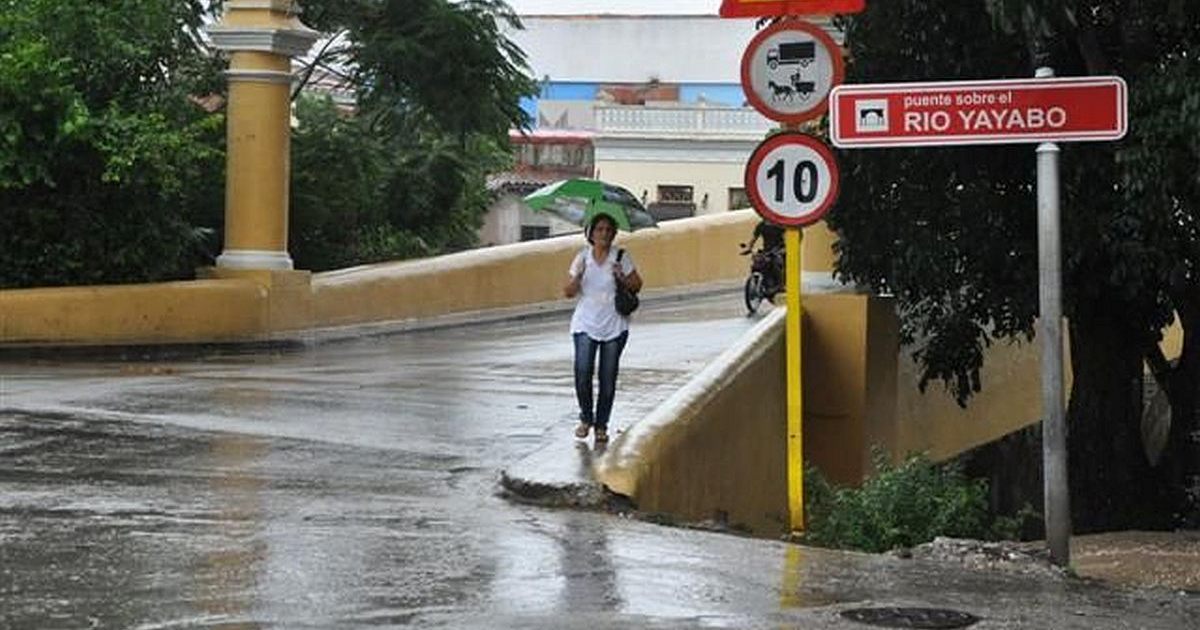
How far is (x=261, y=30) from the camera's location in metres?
18.9

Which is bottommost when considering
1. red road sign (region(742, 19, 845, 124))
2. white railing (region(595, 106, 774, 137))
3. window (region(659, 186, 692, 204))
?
red road sign (region(742, 19, 845, 124))

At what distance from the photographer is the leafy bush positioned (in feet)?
34.1

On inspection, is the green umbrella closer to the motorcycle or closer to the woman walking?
the woman walking

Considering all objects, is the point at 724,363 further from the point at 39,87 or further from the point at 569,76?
the point at 569,76

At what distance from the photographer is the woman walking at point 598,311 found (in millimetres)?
11375

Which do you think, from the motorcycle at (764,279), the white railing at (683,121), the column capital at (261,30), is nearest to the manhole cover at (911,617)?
the column capital at (261,30)

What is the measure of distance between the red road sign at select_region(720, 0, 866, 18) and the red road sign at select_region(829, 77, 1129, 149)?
0.71m

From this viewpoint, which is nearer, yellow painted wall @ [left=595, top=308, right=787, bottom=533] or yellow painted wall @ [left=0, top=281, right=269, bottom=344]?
yellow painted wall @ [left=595, top=308, right=787, bottom=533]

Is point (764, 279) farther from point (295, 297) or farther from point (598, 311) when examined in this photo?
point (598, 311)

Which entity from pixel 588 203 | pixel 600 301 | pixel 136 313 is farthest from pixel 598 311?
pixel 136 313

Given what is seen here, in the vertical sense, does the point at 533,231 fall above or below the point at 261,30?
below

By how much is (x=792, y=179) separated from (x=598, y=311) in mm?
2240

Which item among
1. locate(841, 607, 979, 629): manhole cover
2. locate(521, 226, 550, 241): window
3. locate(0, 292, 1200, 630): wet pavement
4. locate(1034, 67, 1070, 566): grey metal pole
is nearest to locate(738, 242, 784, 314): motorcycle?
locate(0, 292, 1200, 630): wet pavement

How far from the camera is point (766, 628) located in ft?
22.3
